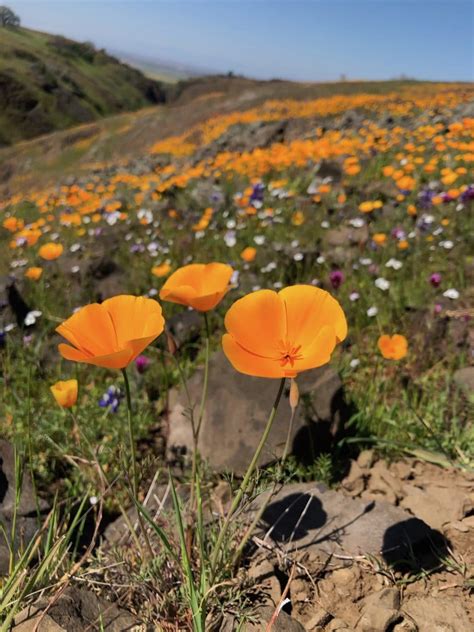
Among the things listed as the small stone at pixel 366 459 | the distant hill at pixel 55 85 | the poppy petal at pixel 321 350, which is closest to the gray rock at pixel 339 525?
the small stone at pixel 366 459

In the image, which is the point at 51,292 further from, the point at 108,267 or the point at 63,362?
the point at 63,362

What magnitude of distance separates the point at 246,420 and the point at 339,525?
27.4 inches

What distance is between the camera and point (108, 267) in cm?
478

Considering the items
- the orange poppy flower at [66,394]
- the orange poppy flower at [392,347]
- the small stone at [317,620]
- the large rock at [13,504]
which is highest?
the orange poppy flower at [392,347]

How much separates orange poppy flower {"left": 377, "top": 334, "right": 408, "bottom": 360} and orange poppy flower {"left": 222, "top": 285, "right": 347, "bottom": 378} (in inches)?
52.4

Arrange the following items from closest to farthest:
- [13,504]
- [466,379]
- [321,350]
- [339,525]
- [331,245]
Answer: [321,350] → [339,525] → [13,504] → [466,379] → [331,245]

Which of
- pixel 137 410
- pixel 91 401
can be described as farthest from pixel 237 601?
pixel 91 401

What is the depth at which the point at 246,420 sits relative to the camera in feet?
8.01

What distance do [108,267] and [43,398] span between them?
1.92 metres

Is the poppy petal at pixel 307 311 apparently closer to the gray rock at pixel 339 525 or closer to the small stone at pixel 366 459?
the gray rock at pixel 339 525

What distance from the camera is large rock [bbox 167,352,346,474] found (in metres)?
2.34

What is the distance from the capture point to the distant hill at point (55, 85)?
5988 cm

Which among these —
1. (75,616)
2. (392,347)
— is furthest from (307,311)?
(392,347)

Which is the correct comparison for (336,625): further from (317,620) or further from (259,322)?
(259,322)
